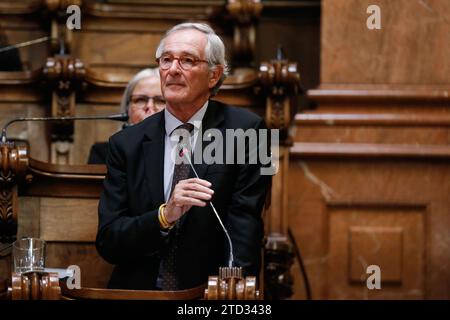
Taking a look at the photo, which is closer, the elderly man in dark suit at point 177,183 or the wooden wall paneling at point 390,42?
the elderly man in dark suit at point 177,183

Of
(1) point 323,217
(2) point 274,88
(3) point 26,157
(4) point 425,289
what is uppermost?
(2) point 274,88

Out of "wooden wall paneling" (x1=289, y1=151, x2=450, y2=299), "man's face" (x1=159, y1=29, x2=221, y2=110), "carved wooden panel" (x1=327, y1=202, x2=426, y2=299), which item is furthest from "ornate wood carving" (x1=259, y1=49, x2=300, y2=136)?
"man's face" (x1=159, y1=29, x2=221, y2=110)

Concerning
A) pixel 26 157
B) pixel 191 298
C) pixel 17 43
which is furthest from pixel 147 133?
pixel 17 43

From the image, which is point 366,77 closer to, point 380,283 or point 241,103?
point 241,103

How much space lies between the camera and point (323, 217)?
2283 millimetres

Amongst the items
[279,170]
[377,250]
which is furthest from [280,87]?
[377,250]

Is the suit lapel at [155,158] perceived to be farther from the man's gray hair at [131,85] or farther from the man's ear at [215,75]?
the man's gray hair at [131,85]

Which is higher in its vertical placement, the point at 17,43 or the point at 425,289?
the point at 17,43

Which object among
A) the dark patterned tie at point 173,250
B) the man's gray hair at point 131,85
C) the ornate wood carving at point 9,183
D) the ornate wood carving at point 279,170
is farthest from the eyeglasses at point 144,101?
the dark patterned tie at point 173,250

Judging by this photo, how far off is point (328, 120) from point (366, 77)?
5.3 inches

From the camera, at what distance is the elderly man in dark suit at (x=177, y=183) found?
1.63 metres

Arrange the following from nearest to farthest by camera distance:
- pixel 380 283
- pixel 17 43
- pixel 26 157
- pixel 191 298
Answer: pixel 191 298 < pixel 26 157 < pixel 380 283 < pixel 17 43

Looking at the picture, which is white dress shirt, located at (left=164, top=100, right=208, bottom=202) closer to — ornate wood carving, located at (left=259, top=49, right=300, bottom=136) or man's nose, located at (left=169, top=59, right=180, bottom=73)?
man's nose, located at (left=169, top=59, right=180, bottom=73)

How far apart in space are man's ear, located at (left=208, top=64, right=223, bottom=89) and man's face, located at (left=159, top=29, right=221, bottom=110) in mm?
14
